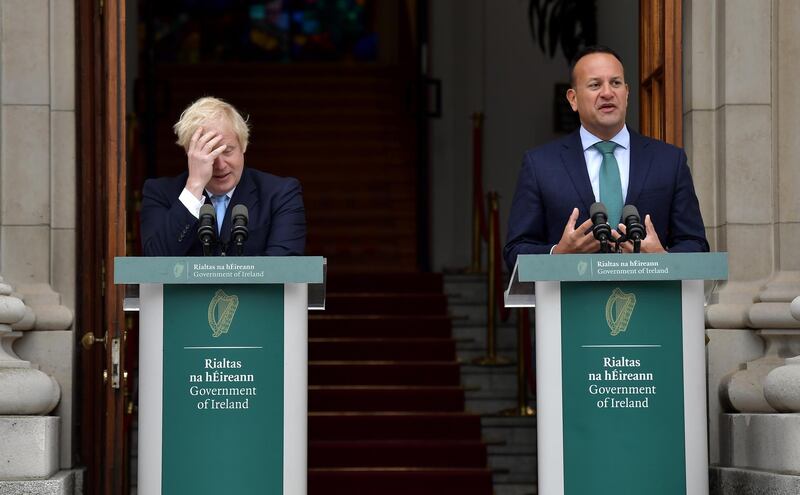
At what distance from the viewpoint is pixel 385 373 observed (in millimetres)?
11062

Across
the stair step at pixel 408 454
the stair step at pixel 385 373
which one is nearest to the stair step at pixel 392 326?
the stair step at pixel 385 373

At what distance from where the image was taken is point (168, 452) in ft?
16.8

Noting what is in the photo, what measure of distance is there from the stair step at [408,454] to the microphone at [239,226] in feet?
15.7

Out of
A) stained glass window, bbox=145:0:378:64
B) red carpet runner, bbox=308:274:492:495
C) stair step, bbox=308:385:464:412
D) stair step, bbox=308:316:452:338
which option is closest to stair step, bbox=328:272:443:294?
red carpet runner, bbox=308:274:492:495

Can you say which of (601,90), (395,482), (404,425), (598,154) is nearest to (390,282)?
(404,425)

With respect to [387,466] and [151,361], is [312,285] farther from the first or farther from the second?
[387,466]

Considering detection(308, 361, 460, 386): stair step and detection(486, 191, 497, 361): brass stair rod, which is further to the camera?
detection(486, 191, 497, 361): brass stair rod

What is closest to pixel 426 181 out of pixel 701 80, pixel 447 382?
pixel 447 382

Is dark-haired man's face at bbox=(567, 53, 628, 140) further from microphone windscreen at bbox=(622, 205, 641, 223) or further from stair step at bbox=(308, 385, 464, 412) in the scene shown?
stair step at bbox=(308, 385, 464, 412)

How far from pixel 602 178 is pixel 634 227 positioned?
762 millimetres

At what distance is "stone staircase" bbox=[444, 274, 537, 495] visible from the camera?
10.0m

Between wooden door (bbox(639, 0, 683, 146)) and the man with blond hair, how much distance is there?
80.8 inches

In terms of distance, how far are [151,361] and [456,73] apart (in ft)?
31.9

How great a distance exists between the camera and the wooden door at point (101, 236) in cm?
684
